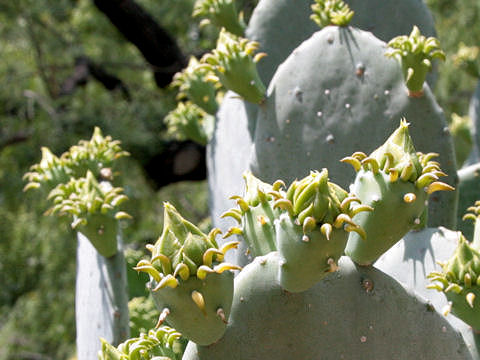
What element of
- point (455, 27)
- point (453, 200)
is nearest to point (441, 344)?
point (453, 200)

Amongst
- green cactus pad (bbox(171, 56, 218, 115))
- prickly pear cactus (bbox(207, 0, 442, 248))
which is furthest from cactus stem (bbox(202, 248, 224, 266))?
green cactus pad (bbox(171, 56, 218, 115))

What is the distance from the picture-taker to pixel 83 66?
4684 millimetres

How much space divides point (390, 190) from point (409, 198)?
0.10ft

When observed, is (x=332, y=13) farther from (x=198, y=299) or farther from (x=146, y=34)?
(x=146, y=34)

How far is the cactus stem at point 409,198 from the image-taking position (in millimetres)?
953

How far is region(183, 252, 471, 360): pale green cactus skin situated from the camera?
0.94m

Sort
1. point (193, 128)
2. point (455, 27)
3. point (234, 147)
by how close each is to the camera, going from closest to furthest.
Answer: point (234, 147) < point (193, 128) < point (455, 27)

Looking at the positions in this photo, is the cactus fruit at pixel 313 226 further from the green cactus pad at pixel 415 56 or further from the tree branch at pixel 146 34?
the tree branch at pixel 146 34

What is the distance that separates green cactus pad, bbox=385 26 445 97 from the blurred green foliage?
8.38ft

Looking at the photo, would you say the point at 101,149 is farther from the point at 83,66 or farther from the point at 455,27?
the point at 455,27

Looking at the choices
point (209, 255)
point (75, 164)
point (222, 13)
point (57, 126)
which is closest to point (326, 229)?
point (209, 255)

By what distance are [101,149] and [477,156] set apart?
1474 mm

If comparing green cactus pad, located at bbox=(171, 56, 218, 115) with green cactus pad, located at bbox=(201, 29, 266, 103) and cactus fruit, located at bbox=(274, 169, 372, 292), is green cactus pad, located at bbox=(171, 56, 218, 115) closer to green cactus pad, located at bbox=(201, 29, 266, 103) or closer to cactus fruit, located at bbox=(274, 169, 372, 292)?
green cactus pad, located at bbox=(201, 29, 266, 103)

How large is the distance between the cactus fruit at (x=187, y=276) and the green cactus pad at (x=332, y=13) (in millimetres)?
810
